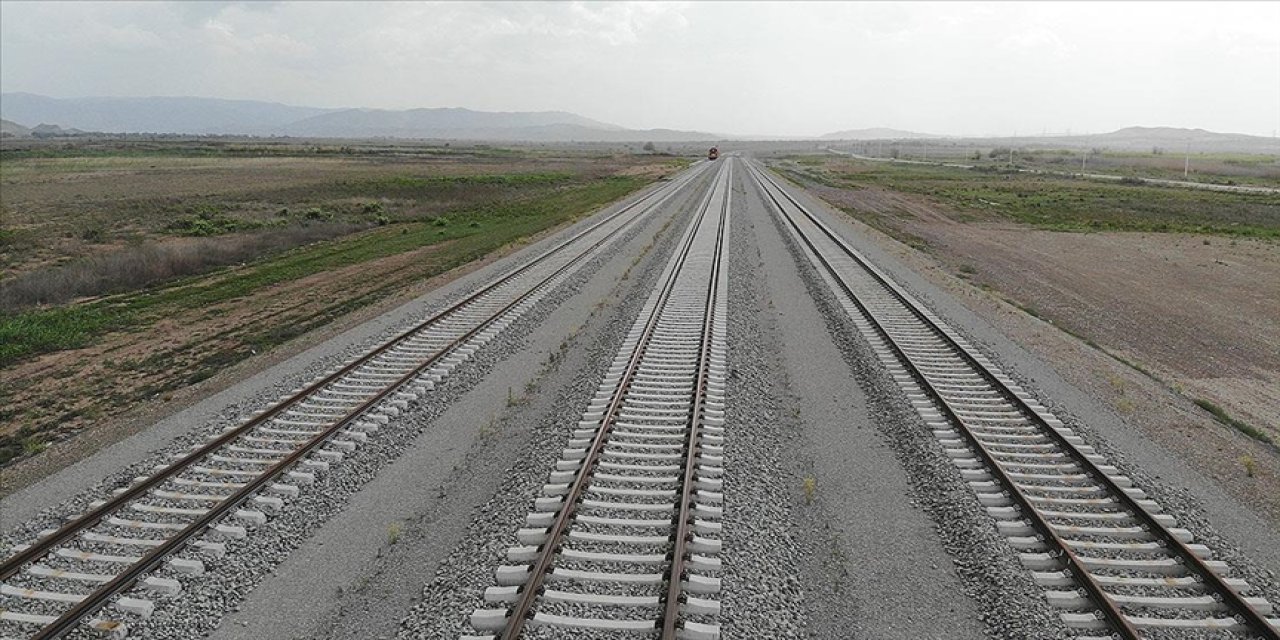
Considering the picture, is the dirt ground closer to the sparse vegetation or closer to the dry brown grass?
the sparse vegetation

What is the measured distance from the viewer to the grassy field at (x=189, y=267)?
15.1 m

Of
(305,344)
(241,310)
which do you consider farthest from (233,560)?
(241,310)

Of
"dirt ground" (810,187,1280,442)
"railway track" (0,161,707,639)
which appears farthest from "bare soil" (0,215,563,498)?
"dirt ground" (810,187,1280,442)

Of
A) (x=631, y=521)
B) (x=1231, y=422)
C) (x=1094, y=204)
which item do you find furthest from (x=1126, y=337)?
(x=1094, y=204)

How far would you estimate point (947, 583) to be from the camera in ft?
25.0

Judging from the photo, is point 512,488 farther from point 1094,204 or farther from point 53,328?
point 1094,204

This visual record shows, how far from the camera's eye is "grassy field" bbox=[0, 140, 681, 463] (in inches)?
593

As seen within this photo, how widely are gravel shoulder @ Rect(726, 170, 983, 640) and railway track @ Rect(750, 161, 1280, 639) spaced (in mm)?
921

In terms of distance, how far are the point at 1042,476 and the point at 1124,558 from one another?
1808 millimetres

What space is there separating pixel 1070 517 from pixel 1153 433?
462cm

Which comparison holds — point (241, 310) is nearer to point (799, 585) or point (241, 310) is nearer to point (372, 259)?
point (372, 259)

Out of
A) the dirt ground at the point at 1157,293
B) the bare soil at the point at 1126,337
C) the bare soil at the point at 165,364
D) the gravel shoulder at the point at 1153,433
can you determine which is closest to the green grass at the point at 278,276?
the bare soil at the point at 165,364

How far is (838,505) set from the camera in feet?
30.3

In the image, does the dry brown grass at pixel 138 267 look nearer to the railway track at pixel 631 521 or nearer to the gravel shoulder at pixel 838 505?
the railway track at pixel 631 521
